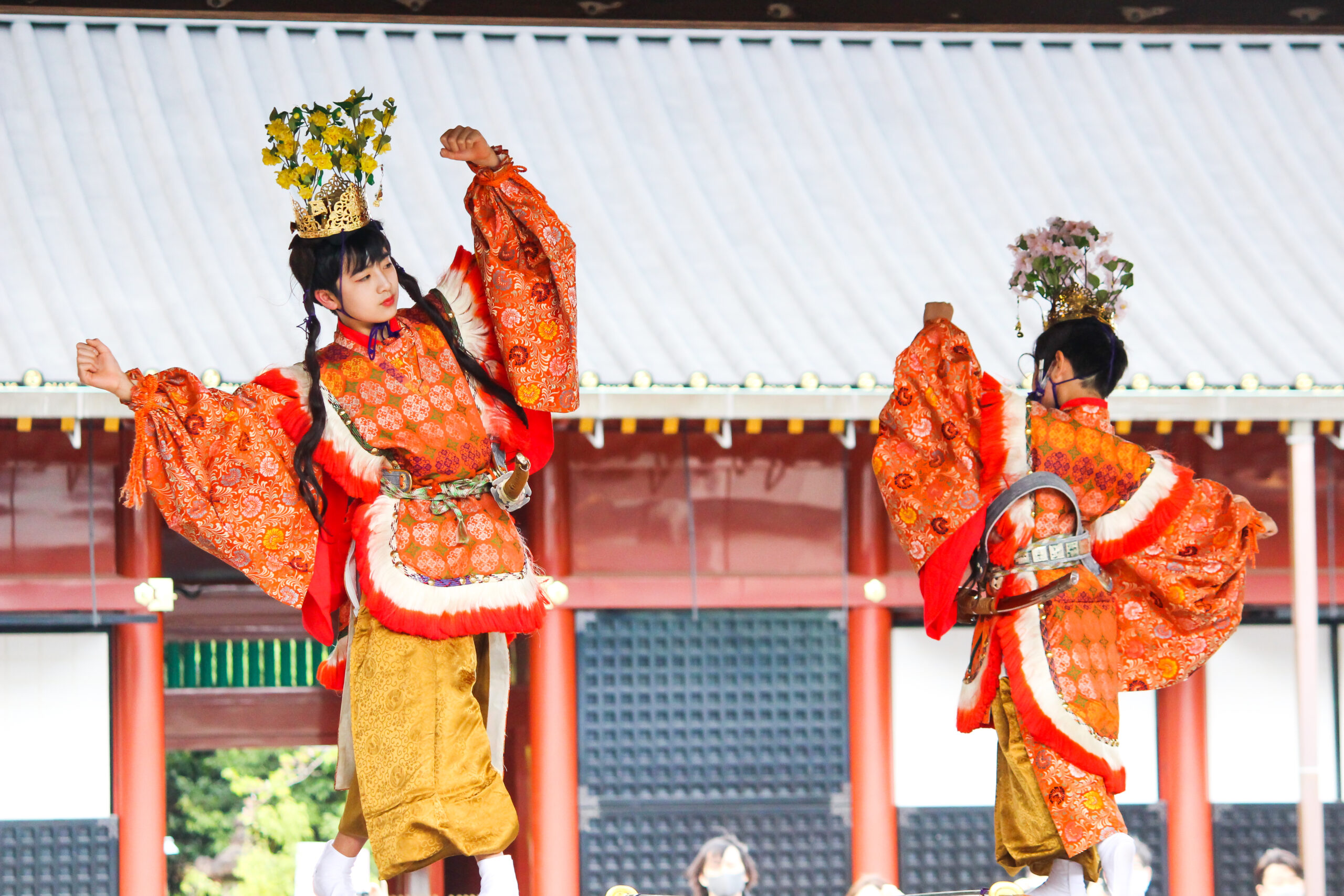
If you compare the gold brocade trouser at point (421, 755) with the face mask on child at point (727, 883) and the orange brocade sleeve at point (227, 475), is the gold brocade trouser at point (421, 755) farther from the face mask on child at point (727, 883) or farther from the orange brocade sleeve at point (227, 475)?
the face mask on child at point (727, 883)

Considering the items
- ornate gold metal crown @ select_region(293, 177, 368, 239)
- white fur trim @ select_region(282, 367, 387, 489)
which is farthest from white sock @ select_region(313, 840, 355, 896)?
ornate gold metal crown @ select_region(293, 177, 368, 239)

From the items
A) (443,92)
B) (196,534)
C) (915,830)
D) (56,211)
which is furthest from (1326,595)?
(56,211)

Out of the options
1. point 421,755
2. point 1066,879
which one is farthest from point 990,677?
point 421,755

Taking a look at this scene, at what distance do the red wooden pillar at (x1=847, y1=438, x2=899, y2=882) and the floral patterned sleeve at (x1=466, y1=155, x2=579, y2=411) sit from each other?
7.52 feet

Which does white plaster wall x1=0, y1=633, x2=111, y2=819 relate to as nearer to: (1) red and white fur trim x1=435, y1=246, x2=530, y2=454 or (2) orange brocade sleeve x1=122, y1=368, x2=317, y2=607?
(2) orange brocade sleeve x1=122, y1=368, x2=317, y2=607

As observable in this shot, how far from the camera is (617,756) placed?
16.9 feet

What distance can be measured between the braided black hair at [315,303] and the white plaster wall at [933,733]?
2608 millimetres

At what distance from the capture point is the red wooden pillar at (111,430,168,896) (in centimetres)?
499

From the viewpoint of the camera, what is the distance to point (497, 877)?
2.88 metres

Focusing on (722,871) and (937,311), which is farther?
(722,871)

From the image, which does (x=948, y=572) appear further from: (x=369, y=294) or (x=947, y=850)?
(x=947, y=850)

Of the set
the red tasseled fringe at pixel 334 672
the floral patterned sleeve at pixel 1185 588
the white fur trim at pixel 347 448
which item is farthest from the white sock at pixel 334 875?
the floral patterned sleeve at pixel 1185 588

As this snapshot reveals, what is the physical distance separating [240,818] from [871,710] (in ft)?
7.45

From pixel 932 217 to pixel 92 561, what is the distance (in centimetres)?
294
